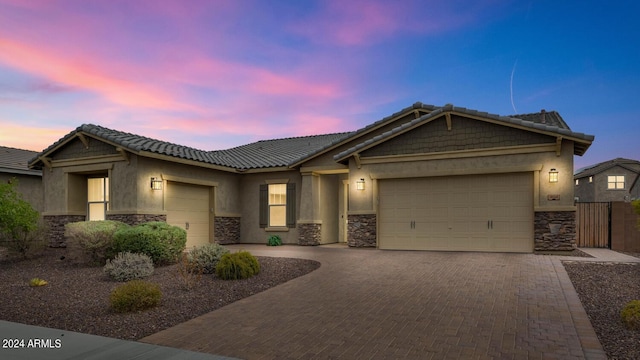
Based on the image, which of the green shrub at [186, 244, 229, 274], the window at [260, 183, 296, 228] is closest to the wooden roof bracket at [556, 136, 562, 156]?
the green shrub at [186, 244, 229, 274]

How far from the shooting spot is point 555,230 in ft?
43.2

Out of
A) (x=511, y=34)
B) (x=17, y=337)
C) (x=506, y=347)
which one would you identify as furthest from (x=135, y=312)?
(x=511, y=34)

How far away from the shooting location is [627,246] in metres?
15.3

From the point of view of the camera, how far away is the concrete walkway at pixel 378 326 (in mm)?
4891

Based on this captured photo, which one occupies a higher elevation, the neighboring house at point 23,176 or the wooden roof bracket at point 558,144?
the wooden roof bracket at point 558,144

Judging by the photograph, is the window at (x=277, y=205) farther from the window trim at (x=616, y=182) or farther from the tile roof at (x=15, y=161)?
the window trim at (x=616, y=182)

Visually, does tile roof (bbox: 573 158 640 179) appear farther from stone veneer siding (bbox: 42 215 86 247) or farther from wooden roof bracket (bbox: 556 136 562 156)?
stone veneer siding (bbox: 42 215 86 247)

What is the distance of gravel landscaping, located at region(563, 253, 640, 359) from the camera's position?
5098 mm

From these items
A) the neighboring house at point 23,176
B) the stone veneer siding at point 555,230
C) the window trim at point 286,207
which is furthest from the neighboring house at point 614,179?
the neighboring house at point 23,176

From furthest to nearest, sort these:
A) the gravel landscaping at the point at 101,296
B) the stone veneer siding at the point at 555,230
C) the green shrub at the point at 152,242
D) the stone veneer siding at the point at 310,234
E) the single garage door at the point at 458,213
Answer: the stone veneer siding at the point at 310,234
the single garage door at the point at 458,213
the stone veneer siding at the point at 555,230
the green shrub at the point at 152,242
the gravel landscaping at the point at 101,296

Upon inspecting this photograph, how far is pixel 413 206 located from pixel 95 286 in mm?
10597

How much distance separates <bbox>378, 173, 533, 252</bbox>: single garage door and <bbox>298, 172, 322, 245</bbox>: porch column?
343 centimetres

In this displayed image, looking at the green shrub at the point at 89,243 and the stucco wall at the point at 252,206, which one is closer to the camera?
the green shrub at the point at 89,243

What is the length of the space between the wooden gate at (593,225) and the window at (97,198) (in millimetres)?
18888
